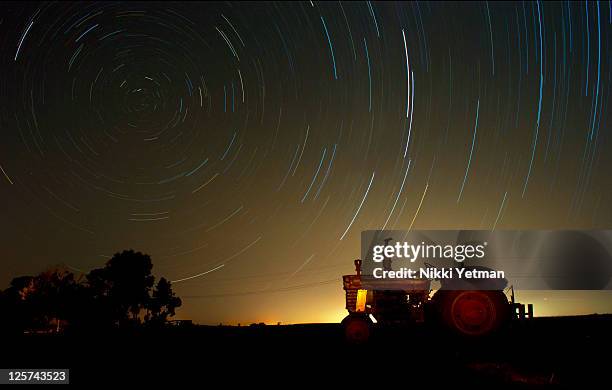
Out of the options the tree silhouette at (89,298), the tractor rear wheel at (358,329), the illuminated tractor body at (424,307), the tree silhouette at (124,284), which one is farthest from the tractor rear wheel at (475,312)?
the tree silhouette at (124,284)

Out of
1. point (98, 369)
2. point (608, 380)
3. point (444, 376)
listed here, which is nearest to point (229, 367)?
point (98, 369)

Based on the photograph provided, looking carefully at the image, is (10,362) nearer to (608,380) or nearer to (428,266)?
(428,266)

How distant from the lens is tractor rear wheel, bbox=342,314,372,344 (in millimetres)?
14398

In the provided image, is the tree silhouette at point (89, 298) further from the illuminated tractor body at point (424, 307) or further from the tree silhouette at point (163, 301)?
the illuminated tractor body at point (424, 307)

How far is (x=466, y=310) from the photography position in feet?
40.2

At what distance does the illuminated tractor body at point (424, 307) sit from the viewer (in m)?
12.2

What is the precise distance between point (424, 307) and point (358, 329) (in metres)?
2.07

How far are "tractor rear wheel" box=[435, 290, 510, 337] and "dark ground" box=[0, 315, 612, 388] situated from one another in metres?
0.31

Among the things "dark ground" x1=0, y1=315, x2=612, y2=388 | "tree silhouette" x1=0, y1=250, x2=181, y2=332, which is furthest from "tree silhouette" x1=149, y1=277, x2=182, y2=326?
"dark ground" x1=0, y1=315, x2=612, y2=388

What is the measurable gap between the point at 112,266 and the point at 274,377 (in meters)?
58.3

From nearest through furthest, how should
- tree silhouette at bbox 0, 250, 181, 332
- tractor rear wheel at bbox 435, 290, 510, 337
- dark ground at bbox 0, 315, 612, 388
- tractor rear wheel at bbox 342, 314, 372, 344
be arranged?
dark ground at bbox 0, 315, 612, 388 < tractor rear wheel at bbox 435, 290, 510, 337 < tractor rear wheel at bbox 342, 314, 372, 344 < tree silhouette at bbox 0, 250, 181, 332

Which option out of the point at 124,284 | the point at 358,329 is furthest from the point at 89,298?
the point at 358,329

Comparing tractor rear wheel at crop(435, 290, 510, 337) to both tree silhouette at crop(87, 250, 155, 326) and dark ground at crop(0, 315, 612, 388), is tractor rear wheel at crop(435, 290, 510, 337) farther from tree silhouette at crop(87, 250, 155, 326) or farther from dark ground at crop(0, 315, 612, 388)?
tree silhouette at crop(87, 250, 155, 326)

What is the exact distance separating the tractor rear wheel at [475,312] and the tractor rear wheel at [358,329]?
272 centimetres
